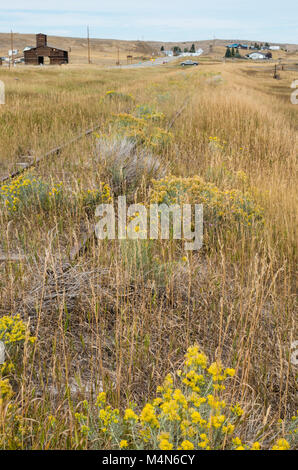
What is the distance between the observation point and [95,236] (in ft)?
13.1

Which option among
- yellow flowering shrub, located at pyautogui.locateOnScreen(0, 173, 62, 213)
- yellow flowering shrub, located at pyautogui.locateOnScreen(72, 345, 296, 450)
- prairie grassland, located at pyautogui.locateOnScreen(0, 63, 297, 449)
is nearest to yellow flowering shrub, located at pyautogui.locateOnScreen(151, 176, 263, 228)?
prairie grassland, located at pyautogui.locateOnScreen(0, 63, 297, 449)

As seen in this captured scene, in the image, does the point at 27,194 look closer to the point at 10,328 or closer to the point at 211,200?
the point at 211,200

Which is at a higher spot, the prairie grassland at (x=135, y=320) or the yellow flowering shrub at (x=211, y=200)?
the yellow flowering shrub at (x=211, y=200)

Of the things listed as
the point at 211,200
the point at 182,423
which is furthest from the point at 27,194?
the point at 182,423

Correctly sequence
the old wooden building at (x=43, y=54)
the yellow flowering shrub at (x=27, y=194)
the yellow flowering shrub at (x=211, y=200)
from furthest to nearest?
the old wooden building at (x=43, y=54) < the yellow flowering shrub at (x=27, y=194) < the yellow flowering shrub at (x=211, y=200)

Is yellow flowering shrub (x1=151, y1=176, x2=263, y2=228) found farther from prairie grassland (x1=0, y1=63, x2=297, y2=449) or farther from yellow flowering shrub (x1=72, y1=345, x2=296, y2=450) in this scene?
yellow flowering shrub (x1=72, y1=345, x2=296, y2=450)
